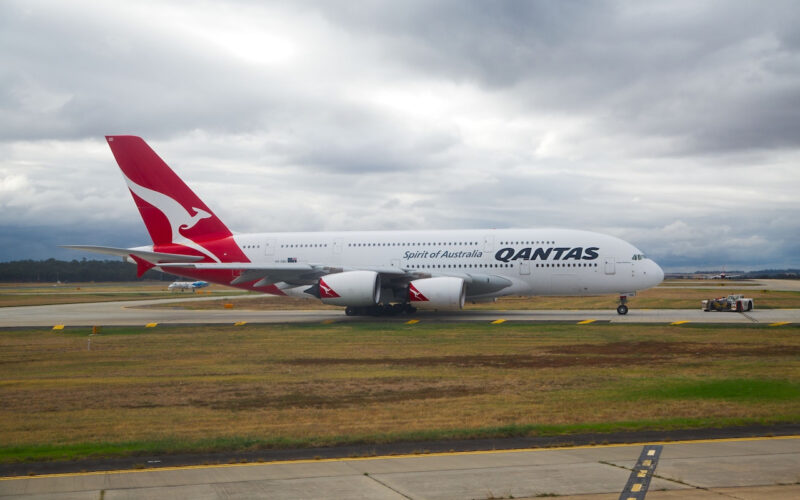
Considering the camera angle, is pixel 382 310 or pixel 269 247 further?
pixel 269 247

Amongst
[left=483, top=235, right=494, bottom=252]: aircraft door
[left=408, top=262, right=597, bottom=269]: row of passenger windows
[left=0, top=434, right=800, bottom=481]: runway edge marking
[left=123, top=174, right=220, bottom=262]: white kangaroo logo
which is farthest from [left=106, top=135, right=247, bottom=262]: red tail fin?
[left=0, top=434, right=800, bottom=481]: runway edge marking

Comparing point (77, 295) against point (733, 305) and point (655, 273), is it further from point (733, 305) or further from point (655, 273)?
point (733, 305)

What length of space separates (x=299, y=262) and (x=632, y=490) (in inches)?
1212

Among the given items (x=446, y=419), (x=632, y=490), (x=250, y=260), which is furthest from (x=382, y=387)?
(x=250, y=260)

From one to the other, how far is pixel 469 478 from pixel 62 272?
156m

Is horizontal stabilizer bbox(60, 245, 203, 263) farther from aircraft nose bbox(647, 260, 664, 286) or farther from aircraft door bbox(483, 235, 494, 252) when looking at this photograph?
aircraft nose bbox(647, 260, 664, 286)

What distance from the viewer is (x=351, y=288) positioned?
32.0 metres

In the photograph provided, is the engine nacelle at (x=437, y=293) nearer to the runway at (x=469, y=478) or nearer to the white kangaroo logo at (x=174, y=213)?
the white kangaroo logo at (x=174, y=213)

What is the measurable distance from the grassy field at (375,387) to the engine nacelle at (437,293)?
18.5 ft

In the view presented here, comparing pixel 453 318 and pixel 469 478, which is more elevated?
pixel 453 318

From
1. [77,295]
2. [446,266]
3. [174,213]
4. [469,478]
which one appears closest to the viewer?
[469,478]

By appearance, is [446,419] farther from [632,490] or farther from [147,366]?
[147,366]

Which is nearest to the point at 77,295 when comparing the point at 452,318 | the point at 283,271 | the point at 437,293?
the point at 283,271

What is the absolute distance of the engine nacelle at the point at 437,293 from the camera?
31328 millimetres
